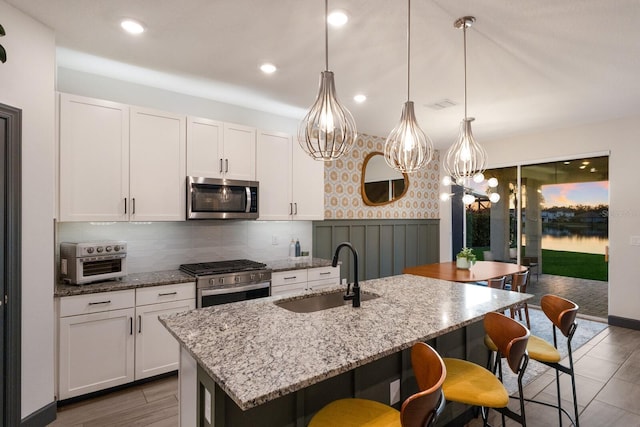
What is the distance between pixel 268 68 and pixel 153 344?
2.58 m

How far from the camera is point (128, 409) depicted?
2.64 m

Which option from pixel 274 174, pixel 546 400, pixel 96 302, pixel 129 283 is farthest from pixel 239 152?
pixel 546 400

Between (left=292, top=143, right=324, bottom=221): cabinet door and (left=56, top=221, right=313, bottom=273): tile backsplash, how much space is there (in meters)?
0.35

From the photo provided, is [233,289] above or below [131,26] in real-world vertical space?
below

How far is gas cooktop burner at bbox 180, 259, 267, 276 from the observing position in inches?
130

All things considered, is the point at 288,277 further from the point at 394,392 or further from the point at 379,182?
the point at 379,182

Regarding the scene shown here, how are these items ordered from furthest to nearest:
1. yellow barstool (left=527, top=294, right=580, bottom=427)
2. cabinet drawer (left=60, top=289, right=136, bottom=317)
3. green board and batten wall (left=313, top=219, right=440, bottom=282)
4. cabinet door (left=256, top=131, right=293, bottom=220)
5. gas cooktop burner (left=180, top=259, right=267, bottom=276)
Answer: green board and batten wall (left=313, top=219, right=440, bottom=282), cabinet door (left=256, top=131, right=293, bottom=220), gas cooktop burner (left=180, top=259, right=267, bottom=276), cabinet drawer (left=60, top=289, right=136, bottom=317), yellow barstool (left=527, top=294, right=580, bottom=427)

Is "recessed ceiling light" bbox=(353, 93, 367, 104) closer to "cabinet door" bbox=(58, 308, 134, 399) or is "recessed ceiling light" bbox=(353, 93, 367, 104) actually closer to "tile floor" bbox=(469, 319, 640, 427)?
"cabinet door" bbox=(58, 308, 134, 399)

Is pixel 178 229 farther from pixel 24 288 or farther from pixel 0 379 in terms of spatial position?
pixel 0 379

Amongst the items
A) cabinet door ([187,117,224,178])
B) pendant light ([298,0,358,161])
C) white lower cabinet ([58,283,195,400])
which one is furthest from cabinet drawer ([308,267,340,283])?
pendant light ([298,0,358,161])

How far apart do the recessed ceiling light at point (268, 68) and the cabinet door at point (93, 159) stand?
124 centimetres

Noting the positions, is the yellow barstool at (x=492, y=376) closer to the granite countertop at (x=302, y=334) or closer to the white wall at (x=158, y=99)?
the granite countertop at (x=302, y=334)

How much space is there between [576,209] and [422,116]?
2.85 m

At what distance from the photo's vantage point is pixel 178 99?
148 inches
